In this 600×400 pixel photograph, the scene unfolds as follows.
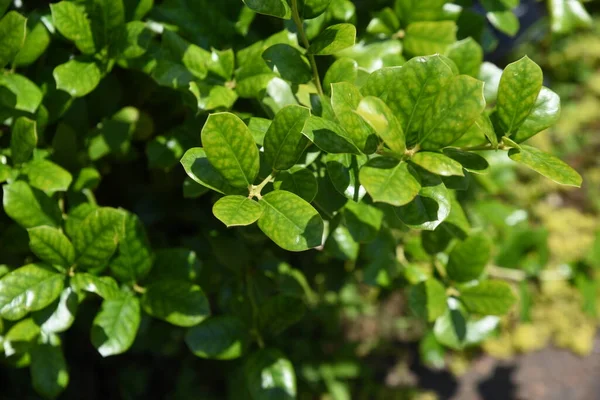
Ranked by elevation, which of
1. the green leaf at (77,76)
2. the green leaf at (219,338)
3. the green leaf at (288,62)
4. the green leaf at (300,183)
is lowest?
the green leaf at (219,338)

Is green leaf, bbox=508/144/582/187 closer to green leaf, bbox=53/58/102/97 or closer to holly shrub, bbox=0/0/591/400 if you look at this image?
holly shrub, bbox=0/0/591/400

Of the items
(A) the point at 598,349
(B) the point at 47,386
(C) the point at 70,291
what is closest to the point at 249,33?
(C) the point at 70,291

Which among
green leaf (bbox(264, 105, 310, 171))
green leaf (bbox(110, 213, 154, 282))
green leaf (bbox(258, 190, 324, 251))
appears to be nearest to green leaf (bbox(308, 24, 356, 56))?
green leaf (bbox(264, 105, 310, 171))

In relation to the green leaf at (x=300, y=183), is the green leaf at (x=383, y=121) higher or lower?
higher

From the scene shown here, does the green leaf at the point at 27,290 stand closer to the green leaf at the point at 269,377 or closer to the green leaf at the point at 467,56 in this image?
the green leaf at the point at 269,377

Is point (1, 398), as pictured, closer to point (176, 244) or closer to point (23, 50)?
point (176, 244)

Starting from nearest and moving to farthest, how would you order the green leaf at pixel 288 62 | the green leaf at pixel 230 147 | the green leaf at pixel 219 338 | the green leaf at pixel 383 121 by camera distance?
the green leaf at pixel 383 121 → the green leaf at pixel 230 147 → the green leaf at pixel 288 62 → the green leaf at pixel 219 338

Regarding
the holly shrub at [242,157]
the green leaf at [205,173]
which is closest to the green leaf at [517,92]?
the holly shrub at [242,157]
